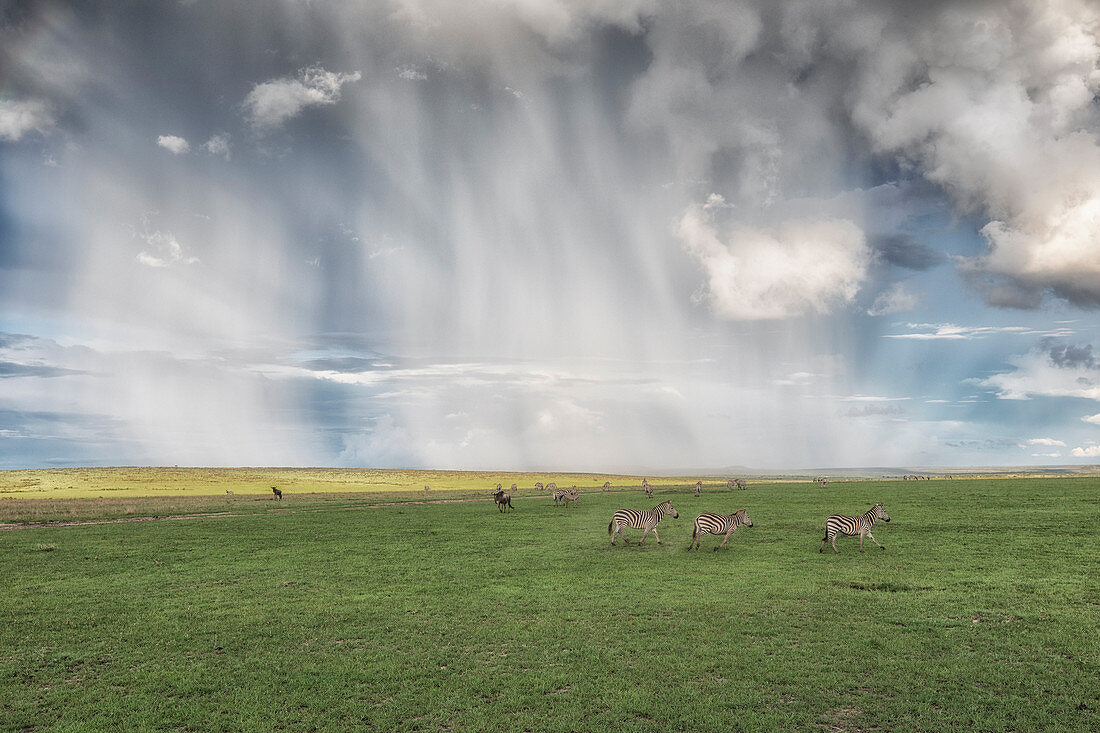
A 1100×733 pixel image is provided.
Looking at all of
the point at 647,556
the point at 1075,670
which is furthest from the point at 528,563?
the point at 1075,670

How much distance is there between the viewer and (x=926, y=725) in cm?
1024

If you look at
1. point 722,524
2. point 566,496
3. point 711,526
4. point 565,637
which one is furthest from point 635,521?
point 566,496

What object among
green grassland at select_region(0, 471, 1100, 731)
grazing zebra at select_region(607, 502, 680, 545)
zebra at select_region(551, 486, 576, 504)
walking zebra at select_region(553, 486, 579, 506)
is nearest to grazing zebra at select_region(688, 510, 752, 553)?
green grassland at select_region(0, 471, 1100, 731)

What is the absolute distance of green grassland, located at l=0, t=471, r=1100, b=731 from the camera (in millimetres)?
11000

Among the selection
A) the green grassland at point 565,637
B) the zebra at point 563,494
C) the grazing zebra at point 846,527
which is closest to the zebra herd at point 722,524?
the grazing zebra at point 846,527

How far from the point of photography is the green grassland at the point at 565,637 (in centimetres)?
1100

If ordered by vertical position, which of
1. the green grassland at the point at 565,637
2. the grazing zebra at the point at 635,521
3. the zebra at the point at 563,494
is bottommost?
the zebra at the point at 563,494

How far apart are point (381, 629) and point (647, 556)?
43.7 ft

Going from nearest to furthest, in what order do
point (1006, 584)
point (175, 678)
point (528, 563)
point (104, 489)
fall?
point (175, 678) < point (1006, 584) < point (528, 563) < point (104, 489)

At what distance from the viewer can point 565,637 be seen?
1495 cm

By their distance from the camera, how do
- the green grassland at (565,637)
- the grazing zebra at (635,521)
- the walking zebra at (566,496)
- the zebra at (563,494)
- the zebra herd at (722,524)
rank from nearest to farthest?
the green grassland at (565,637)
the zebra herd at (722,524)
the grazing zebra at (635,521)
the walking zebra at (566,496)
the zebra at (563,494)

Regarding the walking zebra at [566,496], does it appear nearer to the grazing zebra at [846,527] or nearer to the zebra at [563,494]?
the zebra at [563,494]

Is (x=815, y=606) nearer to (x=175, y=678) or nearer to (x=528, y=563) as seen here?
(x=528, y=563)

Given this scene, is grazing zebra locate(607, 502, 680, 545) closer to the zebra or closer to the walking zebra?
the walking zebra
